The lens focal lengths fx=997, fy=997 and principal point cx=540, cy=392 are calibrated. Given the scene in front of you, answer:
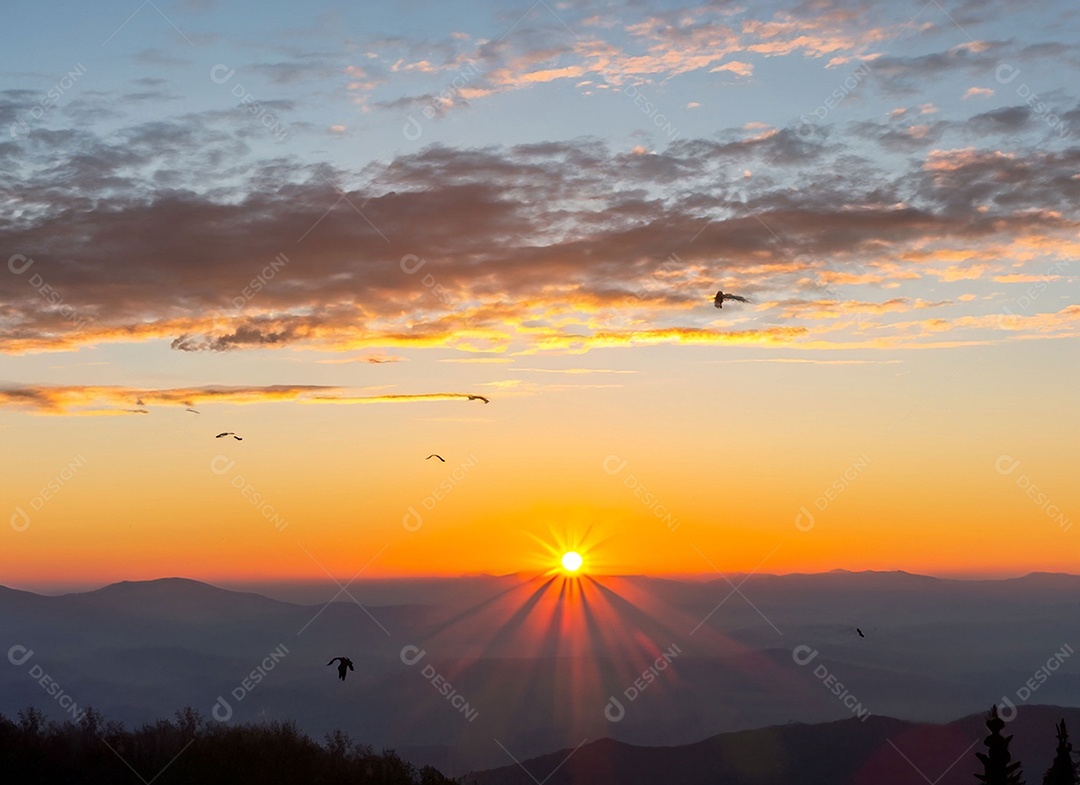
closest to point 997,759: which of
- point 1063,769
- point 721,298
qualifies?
point 1063,769

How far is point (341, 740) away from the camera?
33.3 metres

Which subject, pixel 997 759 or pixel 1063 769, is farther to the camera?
pixel 1063 769

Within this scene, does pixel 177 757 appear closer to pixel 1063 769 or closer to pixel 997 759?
pixel 997 759

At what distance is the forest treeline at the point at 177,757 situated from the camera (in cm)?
2811

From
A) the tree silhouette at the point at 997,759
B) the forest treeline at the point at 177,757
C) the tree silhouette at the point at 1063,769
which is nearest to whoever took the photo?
the forest treeline at the point at 177,757

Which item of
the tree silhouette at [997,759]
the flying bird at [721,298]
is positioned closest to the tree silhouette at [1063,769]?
the tree silhouette at [997,759]

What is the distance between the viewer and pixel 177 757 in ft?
95.2

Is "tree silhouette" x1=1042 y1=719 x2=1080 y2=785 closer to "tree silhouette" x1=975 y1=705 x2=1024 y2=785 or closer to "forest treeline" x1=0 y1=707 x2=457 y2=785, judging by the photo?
"tree silhouette" x1=975 y1=705 x2=1024 y2=785

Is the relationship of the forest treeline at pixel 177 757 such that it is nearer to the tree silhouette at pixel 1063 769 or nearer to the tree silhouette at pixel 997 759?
the tree silhouette at pixel 997 759

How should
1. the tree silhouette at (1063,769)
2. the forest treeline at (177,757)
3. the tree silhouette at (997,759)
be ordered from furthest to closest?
the tree silhouette at (1063,769) → the tree silhouette at (997,759) → the forest treeline at (177,757)

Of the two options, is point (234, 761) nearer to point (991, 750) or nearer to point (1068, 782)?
point (991, 750)

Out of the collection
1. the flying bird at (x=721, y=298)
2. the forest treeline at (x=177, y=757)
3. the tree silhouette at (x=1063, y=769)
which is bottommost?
the forest treeline at (x=177, y=757)

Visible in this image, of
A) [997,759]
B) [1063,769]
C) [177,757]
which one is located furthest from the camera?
[1063,769]

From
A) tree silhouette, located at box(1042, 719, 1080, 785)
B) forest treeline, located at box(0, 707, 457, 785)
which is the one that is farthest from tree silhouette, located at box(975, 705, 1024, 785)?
forest treeline, located at box(0, 707, 457, 785)
